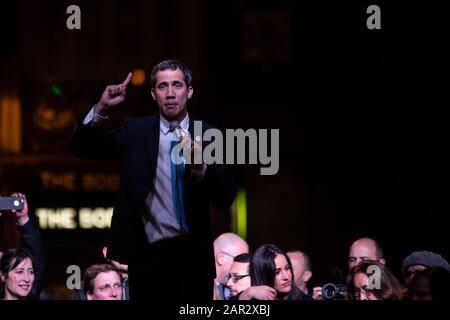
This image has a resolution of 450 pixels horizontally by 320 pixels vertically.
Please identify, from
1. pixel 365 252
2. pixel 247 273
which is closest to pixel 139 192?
pixel 247 273

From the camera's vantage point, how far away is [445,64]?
580 inches

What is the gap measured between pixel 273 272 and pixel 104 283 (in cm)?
96

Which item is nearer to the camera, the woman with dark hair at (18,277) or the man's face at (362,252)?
the woman with dark hair at (18,277)

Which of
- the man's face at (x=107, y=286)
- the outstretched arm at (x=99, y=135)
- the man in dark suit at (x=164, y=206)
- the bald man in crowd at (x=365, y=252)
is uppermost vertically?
the outstretched arm at (x=99, y=135)

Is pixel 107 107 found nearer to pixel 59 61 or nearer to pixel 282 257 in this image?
pixel 282 257

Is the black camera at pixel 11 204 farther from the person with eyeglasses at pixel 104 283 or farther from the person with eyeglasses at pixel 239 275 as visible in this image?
the person with eyeglasses at pixel 239 275

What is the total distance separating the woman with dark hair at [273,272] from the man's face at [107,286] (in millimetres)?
771

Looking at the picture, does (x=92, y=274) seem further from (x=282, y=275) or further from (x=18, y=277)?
(x=282, y=275)

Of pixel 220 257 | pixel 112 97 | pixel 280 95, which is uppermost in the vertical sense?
pixel 280 95

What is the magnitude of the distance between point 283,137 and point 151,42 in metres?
1.92

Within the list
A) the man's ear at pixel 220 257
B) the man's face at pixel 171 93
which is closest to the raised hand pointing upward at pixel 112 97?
the man's face at pixel 171 93

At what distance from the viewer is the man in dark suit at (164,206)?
217 inches

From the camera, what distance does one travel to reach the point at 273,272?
734 cm
